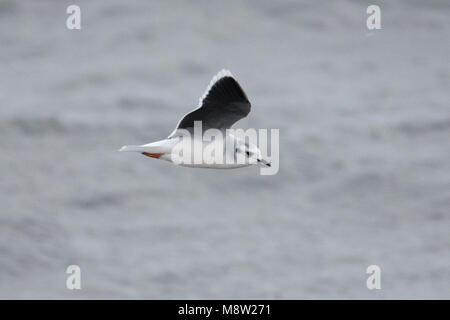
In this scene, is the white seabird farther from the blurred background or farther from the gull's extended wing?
the blurred background

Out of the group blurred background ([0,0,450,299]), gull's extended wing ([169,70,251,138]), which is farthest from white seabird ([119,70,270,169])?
blurred background ([0,0,450,299])

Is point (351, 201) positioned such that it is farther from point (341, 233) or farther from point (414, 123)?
point (414, 123)

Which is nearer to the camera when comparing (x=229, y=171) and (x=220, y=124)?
(x=220, y=124)

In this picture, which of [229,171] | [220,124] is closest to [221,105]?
[220,124]

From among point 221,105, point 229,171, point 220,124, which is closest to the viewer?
point 221,105

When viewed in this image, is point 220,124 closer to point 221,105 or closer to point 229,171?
point 221,105
